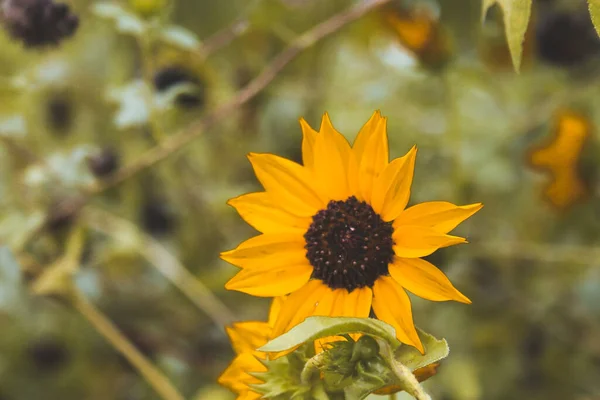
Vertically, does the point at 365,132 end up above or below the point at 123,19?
below

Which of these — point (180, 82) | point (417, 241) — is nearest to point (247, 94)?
point (180, 82)

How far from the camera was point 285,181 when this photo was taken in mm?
390

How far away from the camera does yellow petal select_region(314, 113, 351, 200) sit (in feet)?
1.22

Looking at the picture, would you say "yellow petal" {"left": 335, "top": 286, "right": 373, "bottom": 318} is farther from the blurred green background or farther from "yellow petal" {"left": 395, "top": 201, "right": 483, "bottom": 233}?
the blurred green background

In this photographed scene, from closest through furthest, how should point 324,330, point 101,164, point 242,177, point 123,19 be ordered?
point 324,330
point 123,19
point 101,164
point 242,177

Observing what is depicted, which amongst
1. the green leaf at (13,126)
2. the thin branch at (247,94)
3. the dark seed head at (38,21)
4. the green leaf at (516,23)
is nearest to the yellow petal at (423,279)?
the green leaf at (516,23)

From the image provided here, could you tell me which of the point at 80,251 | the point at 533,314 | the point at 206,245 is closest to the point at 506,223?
the point at 533,314

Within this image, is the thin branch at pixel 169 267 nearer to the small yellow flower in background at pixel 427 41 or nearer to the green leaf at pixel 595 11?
the small yellow flower in background at pixel 427 41

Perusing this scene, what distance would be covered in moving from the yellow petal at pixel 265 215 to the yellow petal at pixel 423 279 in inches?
2.3

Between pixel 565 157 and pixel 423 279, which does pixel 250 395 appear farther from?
pixel 565 157

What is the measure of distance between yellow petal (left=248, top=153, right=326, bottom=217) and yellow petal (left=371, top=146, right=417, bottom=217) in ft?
0.11

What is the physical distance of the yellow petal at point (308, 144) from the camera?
380mm

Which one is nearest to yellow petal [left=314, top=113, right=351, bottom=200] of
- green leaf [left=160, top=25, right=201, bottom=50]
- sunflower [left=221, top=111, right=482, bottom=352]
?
sunflower [left=221, top=111, right=482, bottom=352]

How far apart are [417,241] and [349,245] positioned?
0.05m
